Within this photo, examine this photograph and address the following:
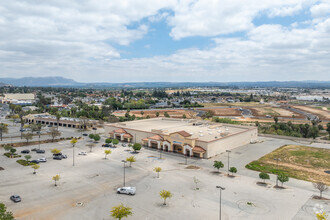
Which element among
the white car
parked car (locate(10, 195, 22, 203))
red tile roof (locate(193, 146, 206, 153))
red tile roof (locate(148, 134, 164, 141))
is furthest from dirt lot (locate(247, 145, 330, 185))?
parked car (locate(10, 195, 22, 203))

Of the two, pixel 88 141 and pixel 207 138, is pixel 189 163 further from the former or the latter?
pixel 88 141

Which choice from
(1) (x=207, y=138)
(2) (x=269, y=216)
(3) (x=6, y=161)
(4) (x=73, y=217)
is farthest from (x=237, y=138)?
(3) (x=6, y=161)

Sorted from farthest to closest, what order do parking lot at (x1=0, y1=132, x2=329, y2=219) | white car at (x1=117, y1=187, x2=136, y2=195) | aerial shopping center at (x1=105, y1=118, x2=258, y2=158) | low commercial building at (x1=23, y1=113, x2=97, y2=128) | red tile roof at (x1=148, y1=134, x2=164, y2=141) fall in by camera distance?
1. low commercial building at (x1=23, y1=113, x2=97, y2=128)
2. red tile roof at (x1=148, y1=134, x2=164, y2=141)
3. aerial shopping center at (x1=105, y1=118, x2=258, y2=158)
4. white car at (x1=117, y1=187, x2=136, y2=195)
5. parking lot at (x1=0, y1=132, x2=329, y2=219)

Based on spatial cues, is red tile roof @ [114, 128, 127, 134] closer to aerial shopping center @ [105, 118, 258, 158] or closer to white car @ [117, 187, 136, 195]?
aerial shopping center @ [105, 118, 258, 158]

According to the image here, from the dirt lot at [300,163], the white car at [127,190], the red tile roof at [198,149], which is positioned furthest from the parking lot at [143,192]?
the dirt lot at [300,163]

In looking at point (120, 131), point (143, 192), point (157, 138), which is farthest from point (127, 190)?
point (120, 131)
